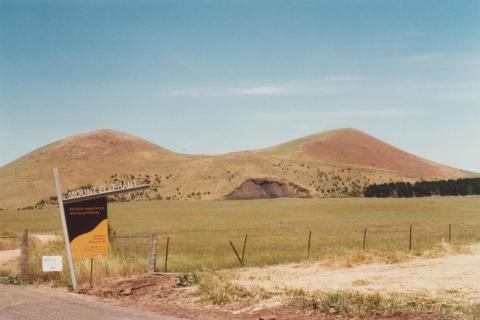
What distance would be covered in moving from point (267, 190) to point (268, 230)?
7585 cm

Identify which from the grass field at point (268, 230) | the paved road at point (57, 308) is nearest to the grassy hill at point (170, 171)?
the grass field at point (268, 230)

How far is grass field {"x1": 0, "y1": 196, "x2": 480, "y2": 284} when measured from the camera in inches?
1193

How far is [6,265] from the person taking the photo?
27.2 meters

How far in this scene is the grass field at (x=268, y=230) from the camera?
3031 centimetres

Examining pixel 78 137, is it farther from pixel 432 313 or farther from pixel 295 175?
pixel 432 313

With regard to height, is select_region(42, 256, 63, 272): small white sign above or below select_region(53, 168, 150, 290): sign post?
below

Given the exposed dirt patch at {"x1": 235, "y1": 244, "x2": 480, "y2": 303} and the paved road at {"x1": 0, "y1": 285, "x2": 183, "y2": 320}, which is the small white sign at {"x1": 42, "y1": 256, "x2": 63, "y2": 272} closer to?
the paved road at {"x1": 0, "y1": 285, "x2": 183, "y2": 320}

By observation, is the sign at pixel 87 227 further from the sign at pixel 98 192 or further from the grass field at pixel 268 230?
the grass field at pixel 268 230

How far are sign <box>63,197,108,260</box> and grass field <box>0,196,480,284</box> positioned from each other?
1.18 meters

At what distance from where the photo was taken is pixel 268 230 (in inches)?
2071

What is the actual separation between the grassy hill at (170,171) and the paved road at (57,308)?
10238cm

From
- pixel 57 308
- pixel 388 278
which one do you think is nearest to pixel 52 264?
pixel 57 308

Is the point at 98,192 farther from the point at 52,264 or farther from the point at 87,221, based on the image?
the point at 52,264

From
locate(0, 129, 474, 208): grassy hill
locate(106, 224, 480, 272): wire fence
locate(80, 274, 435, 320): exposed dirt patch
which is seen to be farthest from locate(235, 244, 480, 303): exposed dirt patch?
locate(0, 129, 474, 208): grassy hill
